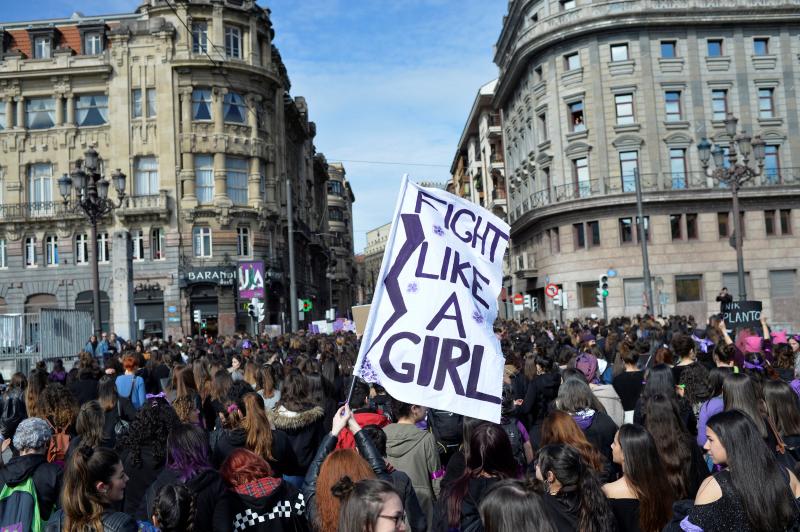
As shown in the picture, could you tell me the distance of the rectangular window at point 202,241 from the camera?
42.8 metres

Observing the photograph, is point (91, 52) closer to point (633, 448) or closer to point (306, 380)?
point (306, 380)

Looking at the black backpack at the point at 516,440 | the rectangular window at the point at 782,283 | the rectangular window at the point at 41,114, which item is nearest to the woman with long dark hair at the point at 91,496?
the black backpack at the point at 516,440

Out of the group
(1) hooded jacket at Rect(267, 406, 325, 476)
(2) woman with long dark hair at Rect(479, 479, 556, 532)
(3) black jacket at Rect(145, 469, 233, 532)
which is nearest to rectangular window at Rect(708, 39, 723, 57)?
(1) hooded jacket at Rect(267, 406, 325, 476)

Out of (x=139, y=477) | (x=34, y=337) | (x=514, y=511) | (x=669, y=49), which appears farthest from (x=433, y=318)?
(x=669, y=49)

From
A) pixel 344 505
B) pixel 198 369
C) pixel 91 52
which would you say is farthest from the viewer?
pixel 91 52

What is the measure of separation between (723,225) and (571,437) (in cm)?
4162

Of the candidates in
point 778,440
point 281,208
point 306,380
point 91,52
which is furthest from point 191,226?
point 778,440

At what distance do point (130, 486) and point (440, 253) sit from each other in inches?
108

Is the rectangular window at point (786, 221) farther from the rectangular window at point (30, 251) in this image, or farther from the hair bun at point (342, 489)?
the hair bun at point (342, 489)

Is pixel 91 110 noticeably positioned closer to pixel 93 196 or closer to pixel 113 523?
pixel 93 196

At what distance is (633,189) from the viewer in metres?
41.6

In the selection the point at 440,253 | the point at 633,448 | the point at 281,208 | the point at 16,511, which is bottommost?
the point at 16,511

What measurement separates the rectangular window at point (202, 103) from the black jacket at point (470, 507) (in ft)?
137

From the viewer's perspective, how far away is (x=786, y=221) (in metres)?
42.9
